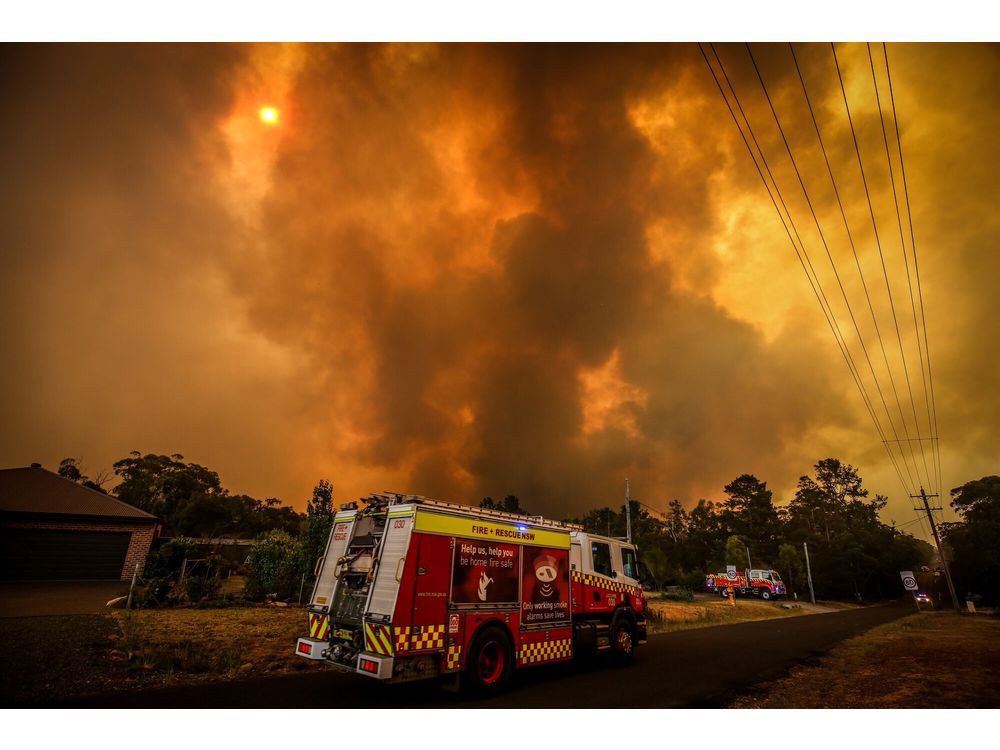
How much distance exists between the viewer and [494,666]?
8180 millimetres

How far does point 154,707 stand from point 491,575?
205 inches

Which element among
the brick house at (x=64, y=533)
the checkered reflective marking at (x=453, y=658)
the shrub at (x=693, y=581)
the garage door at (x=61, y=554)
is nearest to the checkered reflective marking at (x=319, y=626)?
the checkered reflective marking at (x=453, y=658)

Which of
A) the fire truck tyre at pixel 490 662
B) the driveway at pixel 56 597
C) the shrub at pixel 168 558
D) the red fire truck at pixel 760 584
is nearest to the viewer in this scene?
the fire truck tyre at pixel 490 662

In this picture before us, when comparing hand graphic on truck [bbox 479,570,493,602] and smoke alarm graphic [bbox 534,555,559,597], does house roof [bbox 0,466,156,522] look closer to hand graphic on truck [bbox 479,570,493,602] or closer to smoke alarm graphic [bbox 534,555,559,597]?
hand graphic on truck [bbox 479,570,493,602]

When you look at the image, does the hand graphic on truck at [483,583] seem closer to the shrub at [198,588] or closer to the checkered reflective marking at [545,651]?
the checkered reflective marking at [545,651]

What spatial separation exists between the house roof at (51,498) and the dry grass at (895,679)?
97.0 feet

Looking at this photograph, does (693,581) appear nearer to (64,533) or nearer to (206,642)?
(206,642)

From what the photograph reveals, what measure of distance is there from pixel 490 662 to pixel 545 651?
4.55 feet

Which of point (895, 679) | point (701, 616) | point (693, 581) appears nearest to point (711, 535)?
point (693, 581)

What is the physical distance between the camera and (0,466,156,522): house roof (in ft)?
75.1

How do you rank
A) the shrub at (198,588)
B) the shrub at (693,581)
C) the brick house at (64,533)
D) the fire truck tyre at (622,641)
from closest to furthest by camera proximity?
the fire truck tyre at (622,641) < the shrub at (198,588) < the brick house at (64,533) < the shrub at (693,581)

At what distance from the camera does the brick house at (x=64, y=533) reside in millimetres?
21812

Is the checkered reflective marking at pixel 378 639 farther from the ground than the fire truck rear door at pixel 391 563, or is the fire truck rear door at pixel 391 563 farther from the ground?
the fire truck rear door at pixel 391 563

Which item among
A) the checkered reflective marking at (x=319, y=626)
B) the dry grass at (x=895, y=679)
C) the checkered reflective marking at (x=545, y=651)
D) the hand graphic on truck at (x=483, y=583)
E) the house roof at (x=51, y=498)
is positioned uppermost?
the house roof at (x=51, y=498)
